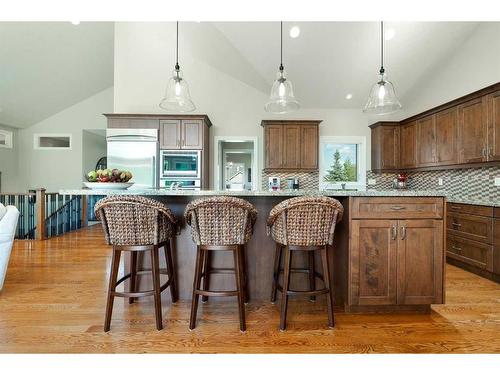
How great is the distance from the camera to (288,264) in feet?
6.14

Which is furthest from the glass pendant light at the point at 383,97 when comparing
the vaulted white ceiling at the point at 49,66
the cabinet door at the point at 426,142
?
the vaulted white ceiling at the point at 49,66

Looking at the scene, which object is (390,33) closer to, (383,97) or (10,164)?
(383,97)

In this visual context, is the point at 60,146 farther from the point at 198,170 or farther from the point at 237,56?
the point at 237,56

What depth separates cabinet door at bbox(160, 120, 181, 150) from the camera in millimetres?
4559

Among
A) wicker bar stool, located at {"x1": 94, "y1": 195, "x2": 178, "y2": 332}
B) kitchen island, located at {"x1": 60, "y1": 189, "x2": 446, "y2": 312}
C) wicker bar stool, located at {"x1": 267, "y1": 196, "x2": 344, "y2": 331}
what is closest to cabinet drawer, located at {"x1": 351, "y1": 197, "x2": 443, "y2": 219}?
kitchen island, located at {"x1": 60, "y1": 189, "x2": 446, "y2": 312}

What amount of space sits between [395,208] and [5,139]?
8.92m

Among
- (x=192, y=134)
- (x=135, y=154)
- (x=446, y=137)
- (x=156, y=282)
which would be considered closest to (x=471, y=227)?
(x=446, y=137)

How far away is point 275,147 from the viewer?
16.0ft

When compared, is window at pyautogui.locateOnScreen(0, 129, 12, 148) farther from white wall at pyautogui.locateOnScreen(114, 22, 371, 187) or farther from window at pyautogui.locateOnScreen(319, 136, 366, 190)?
window at pyautogui.locateOnScreen(319, 136, 366, 190)

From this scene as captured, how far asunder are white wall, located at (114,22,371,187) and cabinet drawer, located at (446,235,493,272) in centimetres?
255

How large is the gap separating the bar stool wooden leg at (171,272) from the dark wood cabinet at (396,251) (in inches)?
53.8
